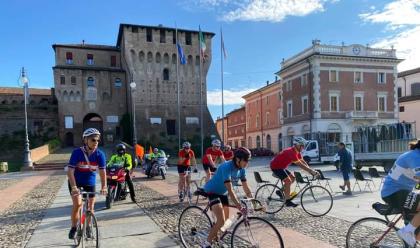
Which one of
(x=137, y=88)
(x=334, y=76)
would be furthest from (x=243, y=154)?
(x=137, y=88)

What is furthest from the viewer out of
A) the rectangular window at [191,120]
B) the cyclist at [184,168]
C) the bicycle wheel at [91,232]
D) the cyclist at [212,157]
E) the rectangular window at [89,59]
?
the rectangular window at [89,59]

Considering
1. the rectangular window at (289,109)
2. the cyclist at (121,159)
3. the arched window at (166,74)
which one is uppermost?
the arched window at (166,74)

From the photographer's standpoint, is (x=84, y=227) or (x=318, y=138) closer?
(x=84, y=227)

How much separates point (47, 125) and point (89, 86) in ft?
25.7

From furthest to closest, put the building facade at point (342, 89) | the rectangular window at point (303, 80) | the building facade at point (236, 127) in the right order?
the building facade at point (236, 127) → the rectangular window at point (303, 80) → the building facade at point (342, 89)

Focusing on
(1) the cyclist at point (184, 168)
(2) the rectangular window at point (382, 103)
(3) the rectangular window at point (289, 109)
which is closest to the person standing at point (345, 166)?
(1) the cyclist at point (184, 168)

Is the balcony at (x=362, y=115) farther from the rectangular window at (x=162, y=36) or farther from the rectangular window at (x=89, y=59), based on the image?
the rectangular window at (x=89, y=59)

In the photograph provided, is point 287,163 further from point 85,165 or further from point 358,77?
point 358,77

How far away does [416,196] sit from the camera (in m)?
4.55

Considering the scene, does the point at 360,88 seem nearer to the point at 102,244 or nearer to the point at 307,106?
the point at 307,106

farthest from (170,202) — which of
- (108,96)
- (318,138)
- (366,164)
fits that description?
(108,96)

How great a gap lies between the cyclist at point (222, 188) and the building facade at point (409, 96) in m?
55.1

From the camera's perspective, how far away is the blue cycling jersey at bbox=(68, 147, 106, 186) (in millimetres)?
5887

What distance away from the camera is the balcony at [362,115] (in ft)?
148
